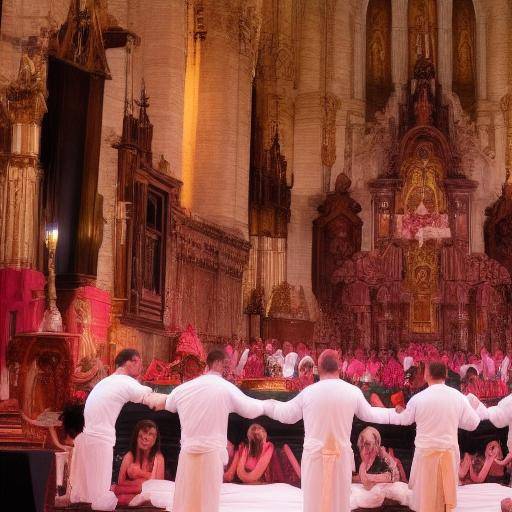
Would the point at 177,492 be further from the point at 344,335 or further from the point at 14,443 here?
the point at 344,335

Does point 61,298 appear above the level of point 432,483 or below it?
above

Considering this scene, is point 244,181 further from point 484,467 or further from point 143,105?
point 484,467

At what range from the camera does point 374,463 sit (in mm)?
11359

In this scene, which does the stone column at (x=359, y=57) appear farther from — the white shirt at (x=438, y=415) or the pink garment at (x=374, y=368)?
the white shirt at (x=438, y=415)

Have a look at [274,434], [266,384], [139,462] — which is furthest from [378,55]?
[139,462]

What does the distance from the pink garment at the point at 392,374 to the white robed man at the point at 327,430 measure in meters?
15.4

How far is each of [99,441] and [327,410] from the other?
2362 millimetres

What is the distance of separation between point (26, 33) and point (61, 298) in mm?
4386

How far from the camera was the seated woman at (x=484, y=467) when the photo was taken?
38.2 feet

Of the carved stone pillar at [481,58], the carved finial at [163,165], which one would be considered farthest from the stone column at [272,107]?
the carved finial at [163,165]

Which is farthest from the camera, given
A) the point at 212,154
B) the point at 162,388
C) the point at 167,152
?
the point at 212,154

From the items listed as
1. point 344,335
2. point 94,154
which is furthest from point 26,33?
point 344,335

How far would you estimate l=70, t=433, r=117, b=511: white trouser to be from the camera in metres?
9.82

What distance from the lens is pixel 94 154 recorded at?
16.3m
